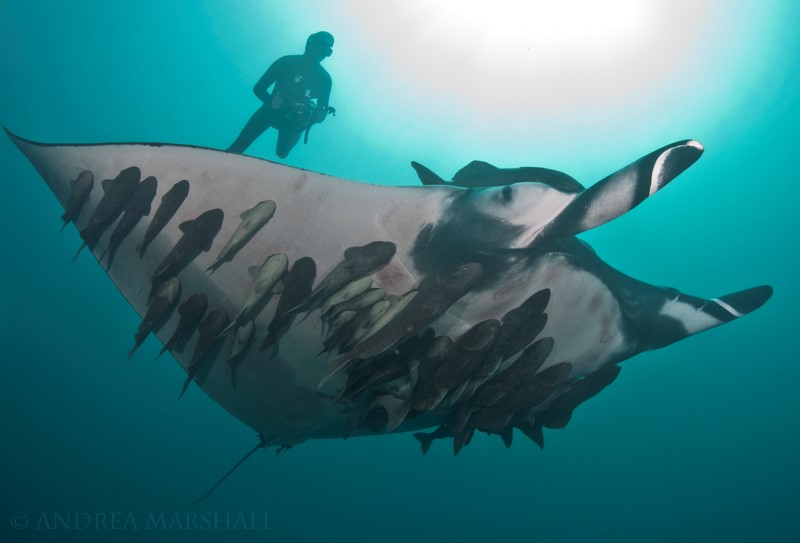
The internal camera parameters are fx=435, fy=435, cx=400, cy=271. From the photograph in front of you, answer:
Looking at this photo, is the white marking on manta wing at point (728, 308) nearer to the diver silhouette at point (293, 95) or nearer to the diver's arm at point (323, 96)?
the diver silhouette at point (293, 95)

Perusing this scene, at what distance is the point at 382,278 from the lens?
2.66 metres

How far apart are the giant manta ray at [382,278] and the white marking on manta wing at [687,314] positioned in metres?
0.01

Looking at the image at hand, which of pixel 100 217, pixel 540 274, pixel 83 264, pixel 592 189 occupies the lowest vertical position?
pixel 540 274

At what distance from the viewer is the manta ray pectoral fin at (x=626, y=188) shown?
179 centimetres

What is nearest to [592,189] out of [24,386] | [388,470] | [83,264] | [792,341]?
[83,264]

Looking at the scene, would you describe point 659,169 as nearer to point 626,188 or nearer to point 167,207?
point 626,188

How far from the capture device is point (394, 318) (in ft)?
7.83

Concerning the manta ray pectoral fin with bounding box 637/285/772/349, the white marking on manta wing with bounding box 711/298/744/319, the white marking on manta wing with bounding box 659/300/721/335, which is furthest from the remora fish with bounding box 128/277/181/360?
the white marking on manta wing with bounding box 711/298/744/319

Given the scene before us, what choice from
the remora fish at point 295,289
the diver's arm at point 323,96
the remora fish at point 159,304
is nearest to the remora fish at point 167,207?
the remora fish at point 159,304

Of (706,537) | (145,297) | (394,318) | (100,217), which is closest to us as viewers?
(394,318)

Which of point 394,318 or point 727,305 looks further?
point 727,305

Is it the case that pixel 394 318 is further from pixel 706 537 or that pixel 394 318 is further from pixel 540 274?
pixel 706 537

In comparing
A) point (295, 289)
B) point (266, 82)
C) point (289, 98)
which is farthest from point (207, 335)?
point (266, 82)

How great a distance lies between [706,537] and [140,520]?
41190mm
